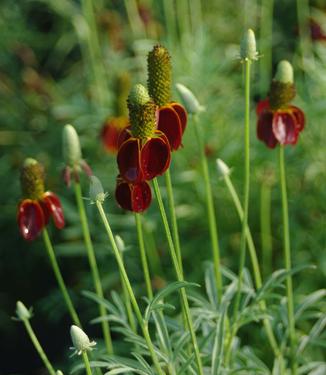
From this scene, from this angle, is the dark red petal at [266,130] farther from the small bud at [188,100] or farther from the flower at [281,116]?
the small bud at [188,100]

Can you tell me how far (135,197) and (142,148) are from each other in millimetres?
85

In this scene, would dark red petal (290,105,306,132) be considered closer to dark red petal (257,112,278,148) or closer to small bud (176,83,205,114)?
dark red petal (257,112,278,148)

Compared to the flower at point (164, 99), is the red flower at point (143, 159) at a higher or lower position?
lower

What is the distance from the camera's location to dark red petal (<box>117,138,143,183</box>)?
1.11 metres

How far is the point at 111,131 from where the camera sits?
2375 millimetres

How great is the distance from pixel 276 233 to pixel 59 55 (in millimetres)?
1950

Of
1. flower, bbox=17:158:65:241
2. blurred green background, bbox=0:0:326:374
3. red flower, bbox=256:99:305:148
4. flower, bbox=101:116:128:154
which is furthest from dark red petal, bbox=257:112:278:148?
flower, bbox=101:116:128:154

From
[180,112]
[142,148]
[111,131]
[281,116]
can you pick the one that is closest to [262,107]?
[281,116]

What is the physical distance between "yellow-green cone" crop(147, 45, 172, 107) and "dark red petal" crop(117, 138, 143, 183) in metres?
0.14

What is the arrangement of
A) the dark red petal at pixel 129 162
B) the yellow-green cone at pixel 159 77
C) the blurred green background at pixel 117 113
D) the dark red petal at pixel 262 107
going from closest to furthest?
the dark red petal at pixel 129 162
the yellow-green cone at pixel 159 77
the dark red petal at pixel 262 107
the blurred green background at pixel 117 113

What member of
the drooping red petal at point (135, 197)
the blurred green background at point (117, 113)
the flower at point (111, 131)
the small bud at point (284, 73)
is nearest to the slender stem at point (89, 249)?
the drooping red petal at point (135, 197)

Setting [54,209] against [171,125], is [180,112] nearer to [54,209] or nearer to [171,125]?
[171,125]

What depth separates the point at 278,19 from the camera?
3674 mm

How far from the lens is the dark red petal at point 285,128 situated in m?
1.42
